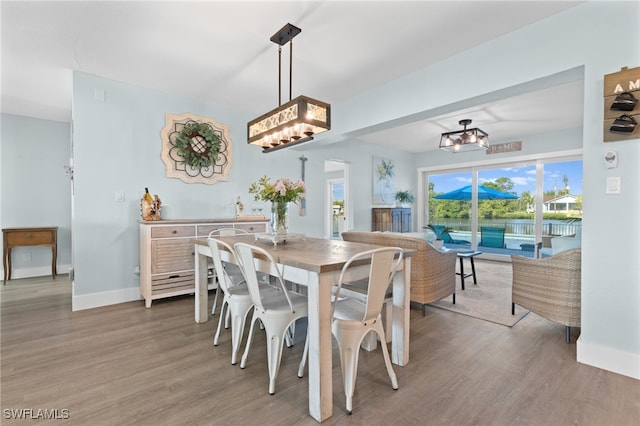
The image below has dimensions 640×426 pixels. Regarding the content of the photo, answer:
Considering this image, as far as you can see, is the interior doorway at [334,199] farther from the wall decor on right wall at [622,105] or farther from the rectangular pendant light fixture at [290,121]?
the wall decor on right wall at [622,105]

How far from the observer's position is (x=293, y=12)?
2262mm

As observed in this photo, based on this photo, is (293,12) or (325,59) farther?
(325,59)

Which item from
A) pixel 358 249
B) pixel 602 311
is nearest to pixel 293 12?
pixel 358 249

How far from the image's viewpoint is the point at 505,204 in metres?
6.32

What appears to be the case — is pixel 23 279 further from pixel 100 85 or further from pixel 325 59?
pixel 325 59

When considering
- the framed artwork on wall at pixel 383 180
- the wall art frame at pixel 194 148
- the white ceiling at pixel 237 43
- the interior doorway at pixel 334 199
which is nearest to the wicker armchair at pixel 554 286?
the white ceiling at pixel 237 43

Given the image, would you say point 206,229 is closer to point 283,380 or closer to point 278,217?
point 278,217

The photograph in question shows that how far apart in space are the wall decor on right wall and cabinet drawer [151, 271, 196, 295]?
4082 millimetres

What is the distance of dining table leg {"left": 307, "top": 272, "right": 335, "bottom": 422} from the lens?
1585mm

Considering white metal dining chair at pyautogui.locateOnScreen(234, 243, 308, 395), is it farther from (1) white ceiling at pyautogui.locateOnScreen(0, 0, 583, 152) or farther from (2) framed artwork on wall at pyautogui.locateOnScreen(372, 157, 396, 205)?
(2) framed artwork on wall at pyautogui.locateOnScreen(372, 157, 396, 205)

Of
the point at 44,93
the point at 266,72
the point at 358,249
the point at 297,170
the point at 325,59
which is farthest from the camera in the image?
the point at 297,170

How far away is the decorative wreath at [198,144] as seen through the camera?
3.88 m

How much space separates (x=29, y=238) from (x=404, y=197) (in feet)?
22.5

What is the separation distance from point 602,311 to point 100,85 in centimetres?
510
